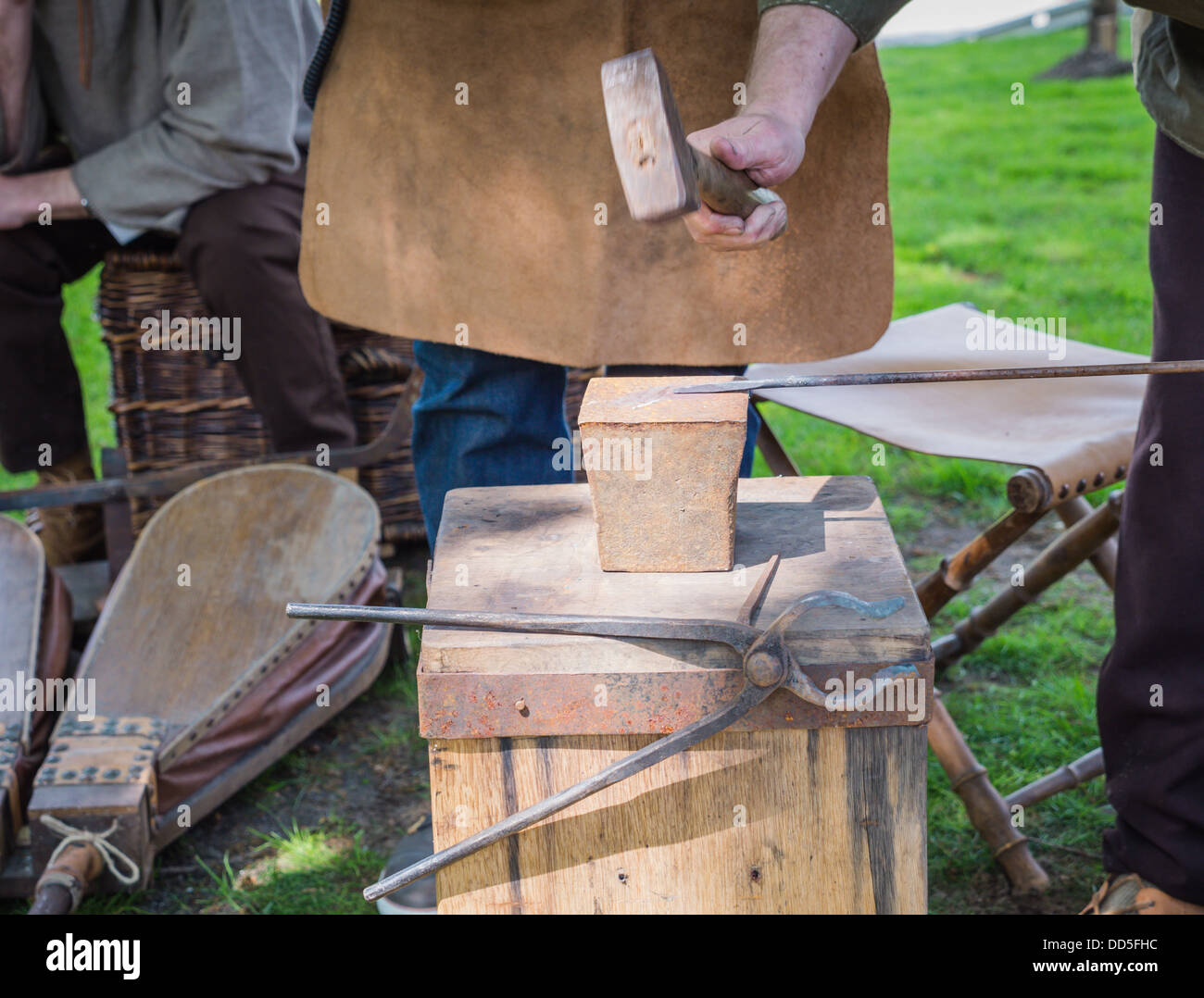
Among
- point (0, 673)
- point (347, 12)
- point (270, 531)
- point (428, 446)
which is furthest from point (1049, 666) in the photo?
point (0, 673)

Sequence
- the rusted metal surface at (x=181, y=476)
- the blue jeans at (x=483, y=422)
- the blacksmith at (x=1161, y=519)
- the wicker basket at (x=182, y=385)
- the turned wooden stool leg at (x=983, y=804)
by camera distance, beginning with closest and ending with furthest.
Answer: the blacksmith at (x=1161, y=519)
the blue jeans at (x=483, y=422)
the turned wooden stool leg at (x=983, y=804)
the rusted metal surface at (x=181, y=476)
the wicker basket at (x=182, y=385)

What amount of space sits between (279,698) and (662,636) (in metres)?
1.23

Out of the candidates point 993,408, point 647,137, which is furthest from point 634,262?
point 993,408

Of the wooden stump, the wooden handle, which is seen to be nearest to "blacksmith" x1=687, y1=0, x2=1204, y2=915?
the wooden handle

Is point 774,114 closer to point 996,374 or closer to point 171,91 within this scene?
point 996,374

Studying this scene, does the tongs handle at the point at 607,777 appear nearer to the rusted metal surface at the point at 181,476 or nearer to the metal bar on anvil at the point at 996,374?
the metal bar on anvil at the point at 996,374

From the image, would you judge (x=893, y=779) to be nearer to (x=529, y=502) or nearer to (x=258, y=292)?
(x=529, y=502)

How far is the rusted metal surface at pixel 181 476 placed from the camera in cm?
250

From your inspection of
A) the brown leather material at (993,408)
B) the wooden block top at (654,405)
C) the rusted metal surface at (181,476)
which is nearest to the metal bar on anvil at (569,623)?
the wooden block top at (654,405)

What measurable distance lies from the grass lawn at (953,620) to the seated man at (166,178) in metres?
0.76

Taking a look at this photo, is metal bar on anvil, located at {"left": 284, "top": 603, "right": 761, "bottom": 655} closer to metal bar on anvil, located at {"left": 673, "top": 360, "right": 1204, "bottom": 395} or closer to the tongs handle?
the tongs handle

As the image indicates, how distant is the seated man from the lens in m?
2.58

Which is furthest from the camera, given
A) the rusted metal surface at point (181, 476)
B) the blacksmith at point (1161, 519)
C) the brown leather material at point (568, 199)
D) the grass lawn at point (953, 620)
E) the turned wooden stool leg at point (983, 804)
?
the rusted metal surface at point (181, 476)

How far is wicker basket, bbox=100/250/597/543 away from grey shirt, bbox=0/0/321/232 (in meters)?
0.16
